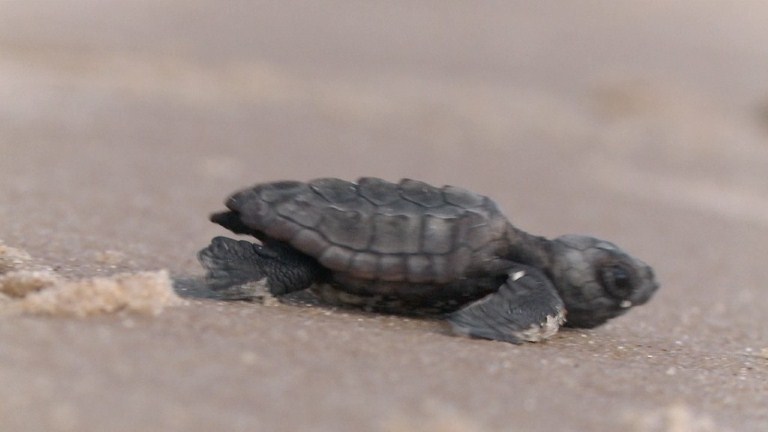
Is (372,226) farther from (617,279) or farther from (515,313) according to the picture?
(617,279)

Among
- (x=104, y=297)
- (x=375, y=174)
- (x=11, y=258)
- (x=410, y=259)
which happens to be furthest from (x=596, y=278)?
(x=375, y=174)

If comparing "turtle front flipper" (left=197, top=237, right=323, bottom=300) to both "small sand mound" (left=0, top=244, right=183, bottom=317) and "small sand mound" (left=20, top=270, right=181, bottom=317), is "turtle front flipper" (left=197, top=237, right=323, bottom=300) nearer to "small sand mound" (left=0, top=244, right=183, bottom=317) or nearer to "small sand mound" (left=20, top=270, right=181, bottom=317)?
"small sand mound" (left=0, top=244, right=183, bottom=317)

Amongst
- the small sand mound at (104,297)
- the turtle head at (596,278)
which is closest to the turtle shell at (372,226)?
the turtle head at (596,278)

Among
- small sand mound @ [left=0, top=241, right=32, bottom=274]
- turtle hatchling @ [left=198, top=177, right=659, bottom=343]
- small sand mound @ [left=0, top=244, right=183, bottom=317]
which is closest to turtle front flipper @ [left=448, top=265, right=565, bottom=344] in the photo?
turtle hatchling @ [left=198, top=177, right=659, bottom=343]

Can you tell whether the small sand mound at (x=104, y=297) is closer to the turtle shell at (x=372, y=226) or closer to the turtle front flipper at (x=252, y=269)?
the turtle front flipper at (x=252, y=269)

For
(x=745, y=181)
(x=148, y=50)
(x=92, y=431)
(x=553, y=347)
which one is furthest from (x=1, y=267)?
(x=148, y=50)
